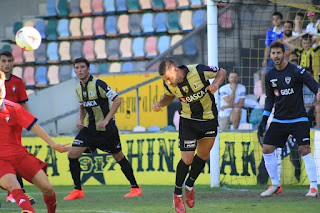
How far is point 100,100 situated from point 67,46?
911cm

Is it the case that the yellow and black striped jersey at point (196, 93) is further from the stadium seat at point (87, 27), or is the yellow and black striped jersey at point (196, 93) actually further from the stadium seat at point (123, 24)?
the stadium seat at point (87, 27)

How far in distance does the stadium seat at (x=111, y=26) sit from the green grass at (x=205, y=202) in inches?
321

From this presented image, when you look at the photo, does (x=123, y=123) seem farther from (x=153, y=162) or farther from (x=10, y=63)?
(x=10, y=63)

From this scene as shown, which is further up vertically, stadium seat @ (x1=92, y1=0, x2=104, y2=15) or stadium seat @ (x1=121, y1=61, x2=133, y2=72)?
stadium seat @ (x1=92, y1=0, x2=104, y2=15)

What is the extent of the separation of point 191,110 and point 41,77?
1140 centimetres

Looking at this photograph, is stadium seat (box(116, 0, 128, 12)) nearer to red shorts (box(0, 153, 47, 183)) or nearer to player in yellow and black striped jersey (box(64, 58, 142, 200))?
player in yellow and black striped jersey (box(64, 58, 142, 200))

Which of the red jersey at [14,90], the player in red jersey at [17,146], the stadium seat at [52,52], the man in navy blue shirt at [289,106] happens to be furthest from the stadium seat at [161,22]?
the player in red jersey at [17,146]

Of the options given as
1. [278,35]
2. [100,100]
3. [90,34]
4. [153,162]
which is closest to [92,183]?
[153,162]

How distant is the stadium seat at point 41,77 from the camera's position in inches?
670

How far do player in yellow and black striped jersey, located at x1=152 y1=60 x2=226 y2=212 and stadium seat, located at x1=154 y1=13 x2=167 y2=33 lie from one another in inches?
374

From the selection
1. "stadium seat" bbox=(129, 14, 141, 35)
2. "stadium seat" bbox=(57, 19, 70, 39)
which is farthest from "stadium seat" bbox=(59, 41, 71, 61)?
"stadium seat" bbox=(129, 14, 141, 35)

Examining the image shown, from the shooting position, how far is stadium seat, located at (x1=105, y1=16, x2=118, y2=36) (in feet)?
54.9

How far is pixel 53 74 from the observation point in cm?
1697

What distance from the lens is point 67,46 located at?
17250mm
